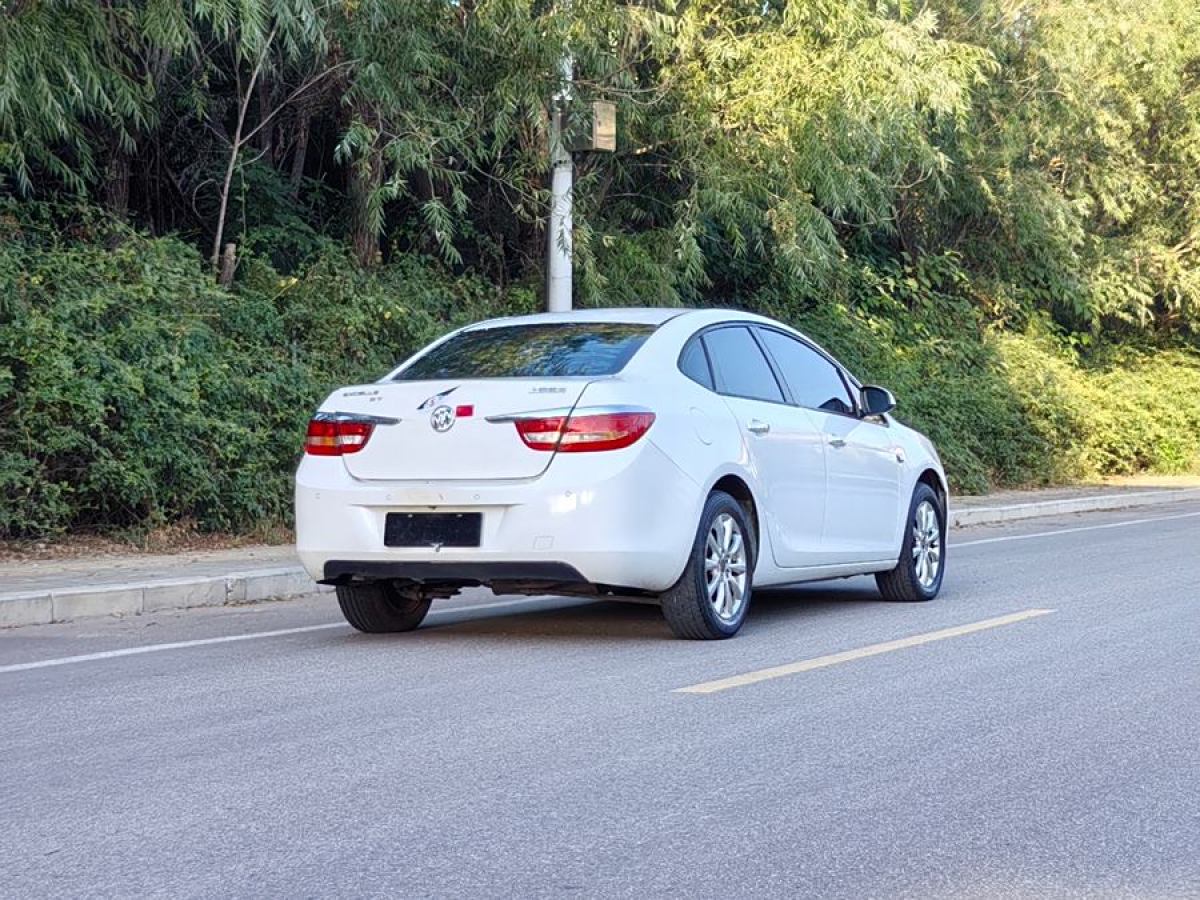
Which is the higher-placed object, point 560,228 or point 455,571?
point 560,228

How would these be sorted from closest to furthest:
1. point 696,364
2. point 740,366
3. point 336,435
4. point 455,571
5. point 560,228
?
1. point 455,571
2. point 336,435
3. point 696,364
4. point 740,366
5. point 560,228

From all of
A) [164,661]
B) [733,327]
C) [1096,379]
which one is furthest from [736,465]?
[1096,379]

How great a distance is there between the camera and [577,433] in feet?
27.0

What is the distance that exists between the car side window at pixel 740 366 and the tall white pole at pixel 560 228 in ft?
21.7

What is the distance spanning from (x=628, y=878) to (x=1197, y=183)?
28860mm

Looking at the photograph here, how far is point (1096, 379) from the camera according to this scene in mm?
29969

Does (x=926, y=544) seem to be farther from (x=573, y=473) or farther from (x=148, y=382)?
(x=148, y=382)

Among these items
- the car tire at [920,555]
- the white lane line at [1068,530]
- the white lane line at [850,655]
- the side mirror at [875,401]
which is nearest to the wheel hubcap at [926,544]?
the car tire at [920,555]

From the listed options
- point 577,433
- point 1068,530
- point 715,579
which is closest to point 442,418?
point 577,433

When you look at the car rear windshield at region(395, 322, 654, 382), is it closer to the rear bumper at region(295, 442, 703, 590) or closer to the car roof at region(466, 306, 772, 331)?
the car roof at region(466, 306, 772, 331)

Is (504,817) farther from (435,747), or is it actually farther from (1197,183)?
(1197,183)

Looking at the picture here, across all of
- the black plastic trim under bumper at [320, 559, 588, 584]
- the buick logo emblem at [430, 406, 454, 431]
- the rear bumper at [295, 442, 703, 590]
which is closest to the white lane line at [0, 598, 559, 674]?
the black plastic trim under bumper at [320, 559, 588, 584]

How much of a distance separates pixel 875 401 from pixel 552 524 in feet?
10.2

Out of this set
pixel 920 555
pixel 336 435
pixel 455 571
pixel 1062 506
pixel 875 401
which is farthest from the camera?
pixel 1062 506
